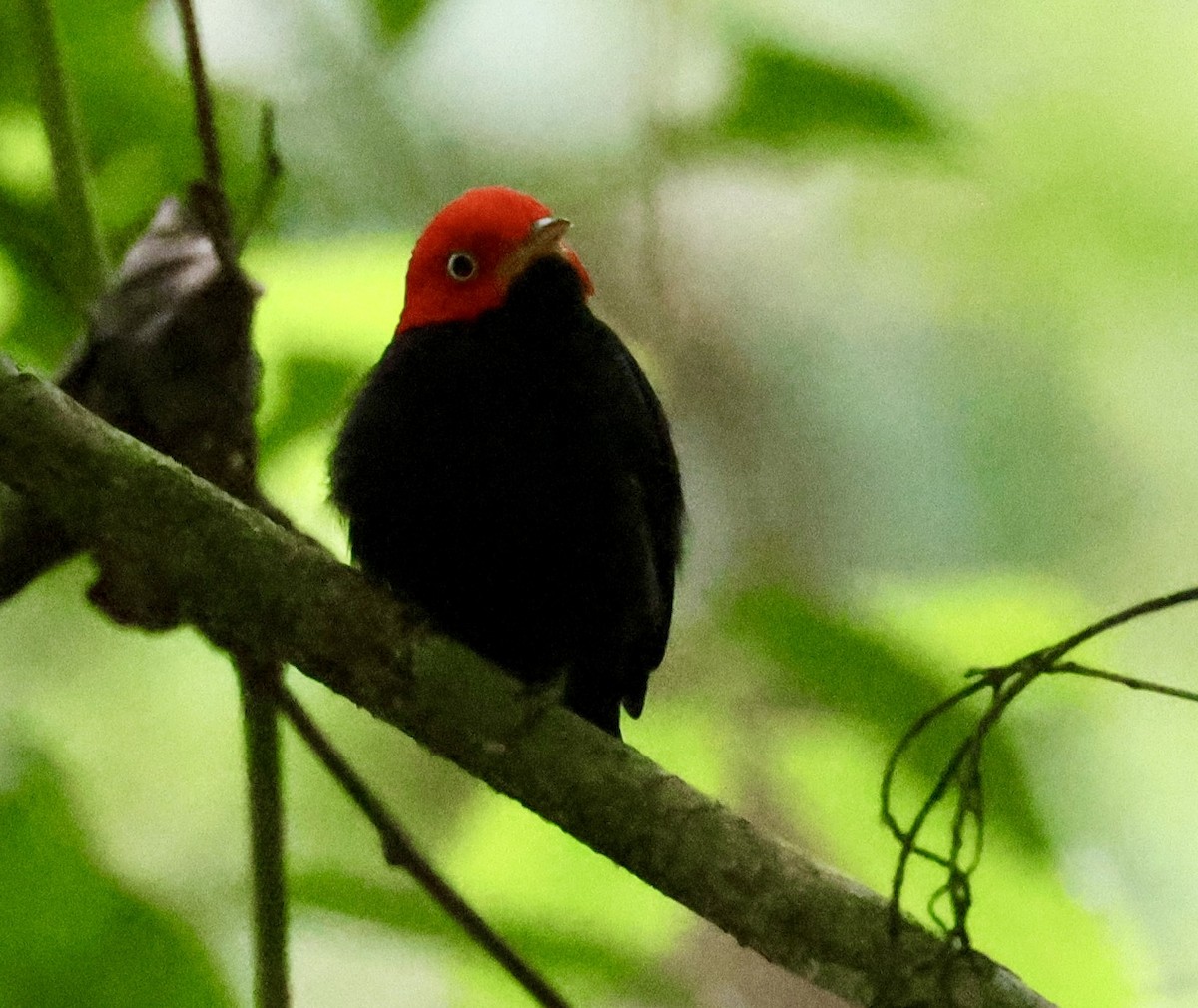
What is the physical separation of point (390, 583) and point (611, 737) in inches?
20.4

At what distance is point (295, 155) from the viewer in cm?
257

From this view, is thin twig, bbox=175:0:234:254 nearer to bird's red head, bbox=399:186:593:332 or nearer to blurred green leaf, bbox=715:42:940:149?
bird's red head, bbox=399:186:593:332

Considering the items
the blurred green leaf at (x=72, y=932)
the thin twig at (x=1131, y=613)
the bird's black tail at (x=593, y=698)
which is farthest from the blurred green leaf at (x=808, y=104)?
the blurred green leaf at (x=72, y=932)

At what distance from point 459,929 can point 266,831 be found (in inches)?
9.5

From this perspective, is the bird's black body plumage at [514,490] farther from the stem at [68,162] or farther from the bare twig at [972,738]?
the bare twig at [972,738]

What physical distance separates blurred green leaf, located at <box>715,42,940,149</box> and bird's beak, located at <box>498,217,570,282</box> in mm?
243

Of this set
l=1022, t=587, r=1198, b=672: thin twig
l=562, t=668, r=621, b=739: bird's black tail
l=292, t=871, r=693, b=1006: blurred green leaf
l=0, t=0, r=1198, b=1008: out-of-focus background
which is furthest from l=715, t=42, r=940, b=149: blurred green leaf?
l=292, t=871, r=693, b=1006: blurred green leaf

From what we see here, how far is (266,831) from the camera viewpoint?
1.70 meters

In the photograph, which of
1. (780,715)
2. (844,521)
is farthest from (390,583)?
(844,521)

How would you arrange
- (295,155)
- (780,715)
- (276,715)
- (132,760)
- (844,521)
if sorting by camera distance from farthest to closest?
(844,521)
(132,760)
(295,155)
(780,715)
(276,715)

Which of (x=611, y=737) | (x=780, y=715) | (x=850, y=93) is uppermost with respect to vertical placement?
(x=850, y=93)

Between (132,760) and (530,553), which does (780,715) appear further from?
(132,760)

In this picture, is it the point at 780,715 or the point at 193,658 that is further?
the point at 193,658

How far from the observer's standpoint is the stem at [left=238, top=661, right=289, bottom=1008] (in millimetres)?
1662
